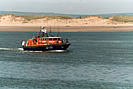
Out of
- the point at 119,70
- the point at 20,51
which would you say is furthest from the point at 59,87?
the point at 20,51

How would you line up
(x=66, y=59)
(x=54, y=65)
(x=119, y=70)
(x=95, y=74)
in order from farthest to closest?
(x=66, y=59), (x=54, y=65), (x=119, y=70), (x=95, y=74)

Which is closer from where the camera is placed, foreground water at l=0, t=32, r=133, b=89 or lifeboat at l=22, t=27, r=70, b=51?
foreground water at l=0, t=32, r=133, b=89

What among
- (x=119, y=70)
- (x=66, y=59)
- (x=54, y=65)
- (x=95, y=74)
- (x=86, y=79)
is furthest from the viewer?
(x=66, y=59)

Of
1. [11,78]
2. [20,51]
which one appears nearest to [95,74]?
[11,78]

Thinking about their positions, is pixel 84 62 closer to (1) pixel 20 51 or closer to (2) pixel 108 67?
(2) pixel 108 67

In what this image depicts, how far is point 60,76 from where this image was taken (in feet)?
190

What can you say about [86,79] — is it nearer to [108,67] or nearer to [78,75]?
[78,75]

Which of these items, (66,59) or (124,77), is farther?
(66,59)

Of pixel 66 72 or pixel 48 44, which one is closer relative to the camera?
pixel 66 72

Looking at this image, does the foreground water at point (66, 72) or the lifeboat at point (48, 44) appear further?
the lifeboat at point (48, 44)

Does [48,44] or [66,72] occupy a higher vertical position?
[66,72]

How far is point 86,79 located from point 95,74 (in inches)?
152

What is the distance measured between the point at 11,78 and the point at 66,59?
910 inches

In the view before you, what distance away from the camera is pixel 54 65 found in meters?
70.0
